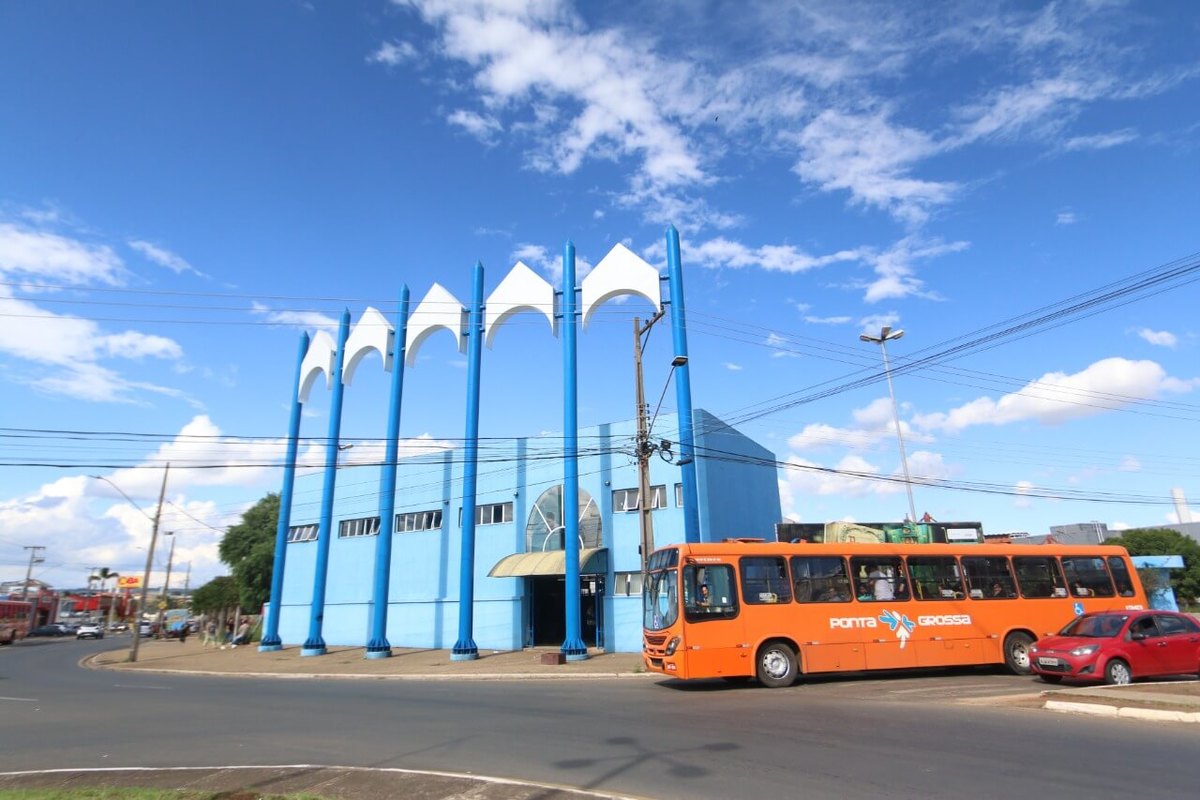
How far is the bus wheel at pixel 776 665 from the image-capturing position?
14.8m

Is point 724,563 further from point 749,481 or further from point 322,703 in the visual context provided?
point 749,481

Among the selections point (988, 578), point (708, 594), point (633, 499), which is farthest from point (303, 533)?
point (988, 578)

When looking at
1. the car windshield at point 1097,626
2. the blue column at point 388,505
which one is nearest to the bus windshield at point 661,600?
the car windshield at point 1097,626

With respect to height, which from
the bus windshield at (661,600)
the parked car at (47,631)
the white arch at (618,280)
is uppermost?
the white arch at (618,280)

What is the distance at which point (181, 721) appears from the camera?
1215 cm

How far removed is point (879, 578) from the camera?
16.1 m

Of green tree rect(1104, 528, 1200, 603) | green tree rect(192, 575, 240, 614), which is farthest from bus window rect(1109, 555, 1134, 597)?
green tree rect(192, 575, 240, 614)

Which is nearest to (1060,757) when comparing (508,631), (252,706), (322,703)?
(322,703)

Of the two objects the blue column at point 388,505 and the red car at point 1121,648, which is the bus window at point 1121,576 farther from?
the blue column at point 388,505

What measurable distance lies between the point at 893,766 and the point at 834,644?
8353 mm

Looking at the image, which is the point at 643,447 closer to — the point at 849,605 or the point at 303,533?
the point at 849,605

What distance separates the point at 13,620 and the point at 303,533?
41.0 metres

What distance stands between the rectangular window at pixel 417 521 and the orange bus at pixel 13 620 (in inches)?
1789

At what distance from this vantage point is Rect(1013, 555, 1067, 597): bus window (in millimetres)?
17312
